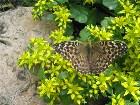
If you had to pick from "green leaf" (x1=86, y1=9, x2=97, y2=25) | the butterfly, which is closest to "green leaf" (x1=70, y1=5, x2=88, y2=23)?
"green leaf" (x1=86, y1=9, x2=97, y2=25)

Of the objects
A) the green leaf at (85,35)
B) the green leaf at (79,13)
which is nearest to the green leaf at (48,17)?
the green leaf at (79,13)

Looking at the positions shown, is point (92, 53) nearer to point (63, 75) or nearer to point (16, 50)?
point (63, 75)

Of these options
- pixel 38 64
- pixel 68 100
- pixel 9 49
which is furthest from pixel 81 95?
pixel 9 49

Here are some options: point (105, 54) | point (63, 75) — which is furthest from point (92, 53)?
point (63, 75)

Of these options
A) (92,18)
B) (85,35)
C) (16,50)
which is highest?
(92,18)

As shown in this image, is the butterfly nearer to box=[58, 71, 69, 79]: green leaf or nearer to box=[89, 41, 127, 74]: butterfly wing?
box=[89, 41, 127, 74]: butterfly wing

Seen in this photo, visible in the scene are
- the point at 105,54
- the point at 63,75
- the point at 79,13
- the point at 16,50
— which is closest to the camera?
the point at 105,54

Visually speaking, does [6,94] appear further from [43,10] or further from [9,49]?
[43,10]
